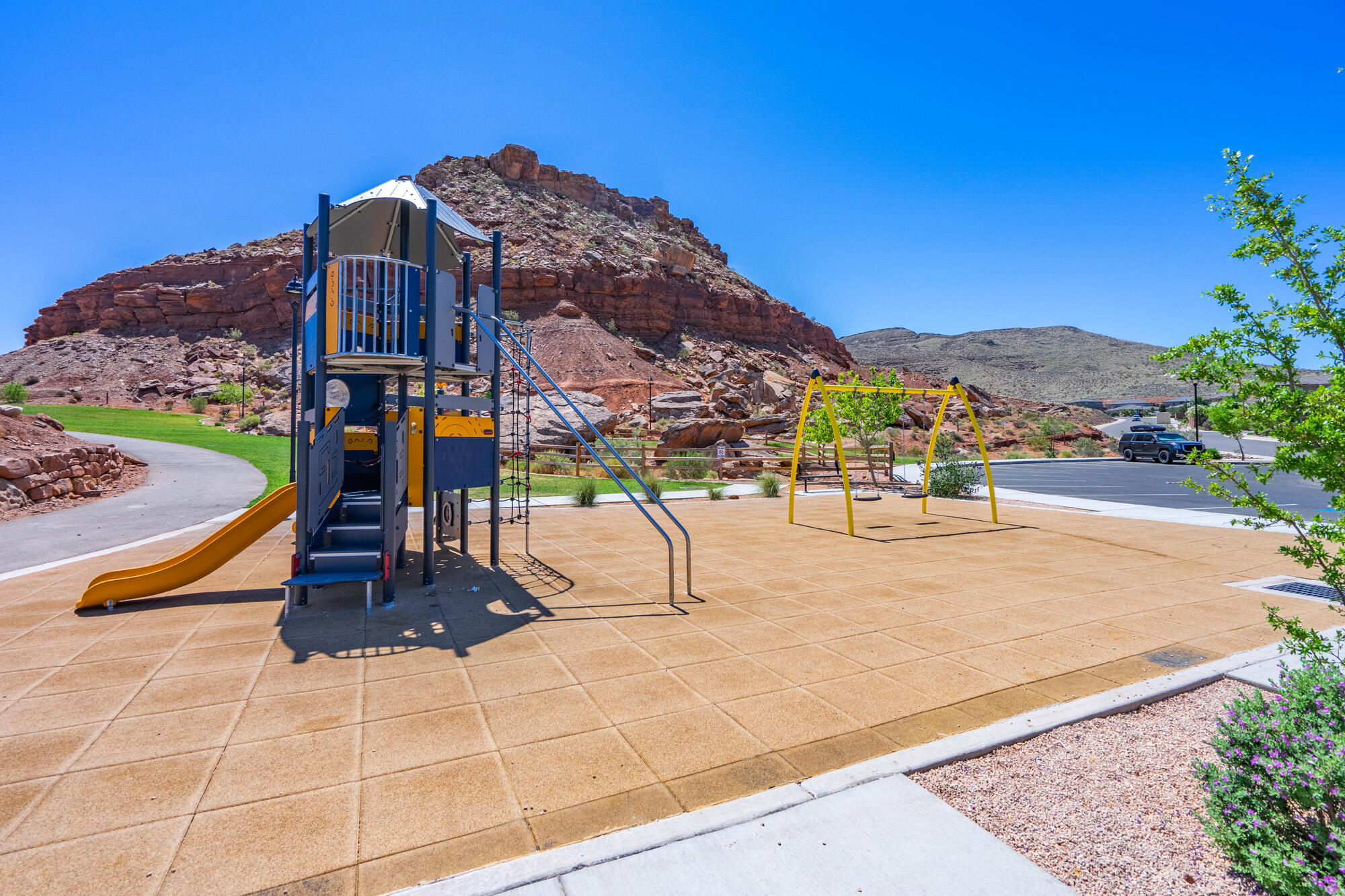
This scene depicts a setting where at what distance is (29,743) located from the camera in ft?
11.2

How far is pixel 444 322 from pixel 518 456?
35.5 feet

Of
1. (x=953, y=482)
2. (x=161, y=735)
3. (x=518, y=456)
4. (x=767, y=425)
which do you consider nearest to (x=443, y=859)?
(x=161, y=735)

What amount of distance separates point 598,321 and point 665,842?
237 ft

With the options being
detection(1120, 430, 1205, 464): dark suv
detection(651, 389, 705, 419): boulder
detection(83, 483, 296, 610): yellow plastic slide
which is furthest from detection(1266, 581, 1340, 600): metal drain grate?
detection(651, 389, 705, 419): boulder

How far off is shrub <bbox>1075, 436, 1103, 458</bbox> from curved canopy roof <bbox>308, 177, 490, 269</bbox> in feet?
142

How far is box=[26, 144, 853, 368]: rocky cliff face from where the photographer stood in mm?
72062

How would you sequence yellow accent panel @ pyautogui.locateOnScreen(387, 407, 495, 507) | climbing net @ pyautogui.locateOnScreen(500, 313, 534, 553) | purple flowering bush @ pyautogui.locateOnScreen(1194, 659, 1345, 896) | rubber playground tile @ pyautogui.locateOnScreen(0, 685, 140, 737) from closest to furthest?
purple flowering bush @ pyautogui.locateOnScreen(1194, 659, 1345, 896) < rubber playground tile @ pyautogui.locateOnScreen(0, 685, 140, 737) < yellow accent panel @ pyautogui.locateOnScreen(387, 407, 495, 507) < climbing net @ pyautogui.locateOnScreen(500, 313, 534, 553)

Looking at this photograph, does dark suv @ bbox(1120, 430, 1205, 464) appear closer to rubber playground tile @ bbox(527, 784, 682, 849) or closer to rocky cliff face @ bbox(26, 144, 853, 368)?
rubber playground tile @ bbox(527, 784, 682, 849)

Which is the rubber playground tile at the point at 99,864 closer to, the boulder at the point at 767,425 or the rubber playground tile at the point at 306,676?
the rubber playground tile at the point at 306,676

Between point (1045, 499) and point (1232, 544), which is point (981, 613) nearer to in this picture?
point (1232, 544)

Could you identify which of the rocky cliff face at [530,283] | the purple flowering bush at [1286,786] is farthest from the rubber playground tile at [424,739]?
the rocky cliff face at [530,283]

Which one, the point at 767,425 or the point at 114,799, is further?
the point at 767,425

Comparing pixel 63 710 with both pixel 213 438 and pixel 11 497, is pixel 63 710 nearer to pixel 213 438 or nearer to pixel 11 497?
pixel 11 497

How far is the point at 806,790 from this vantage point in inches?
116
